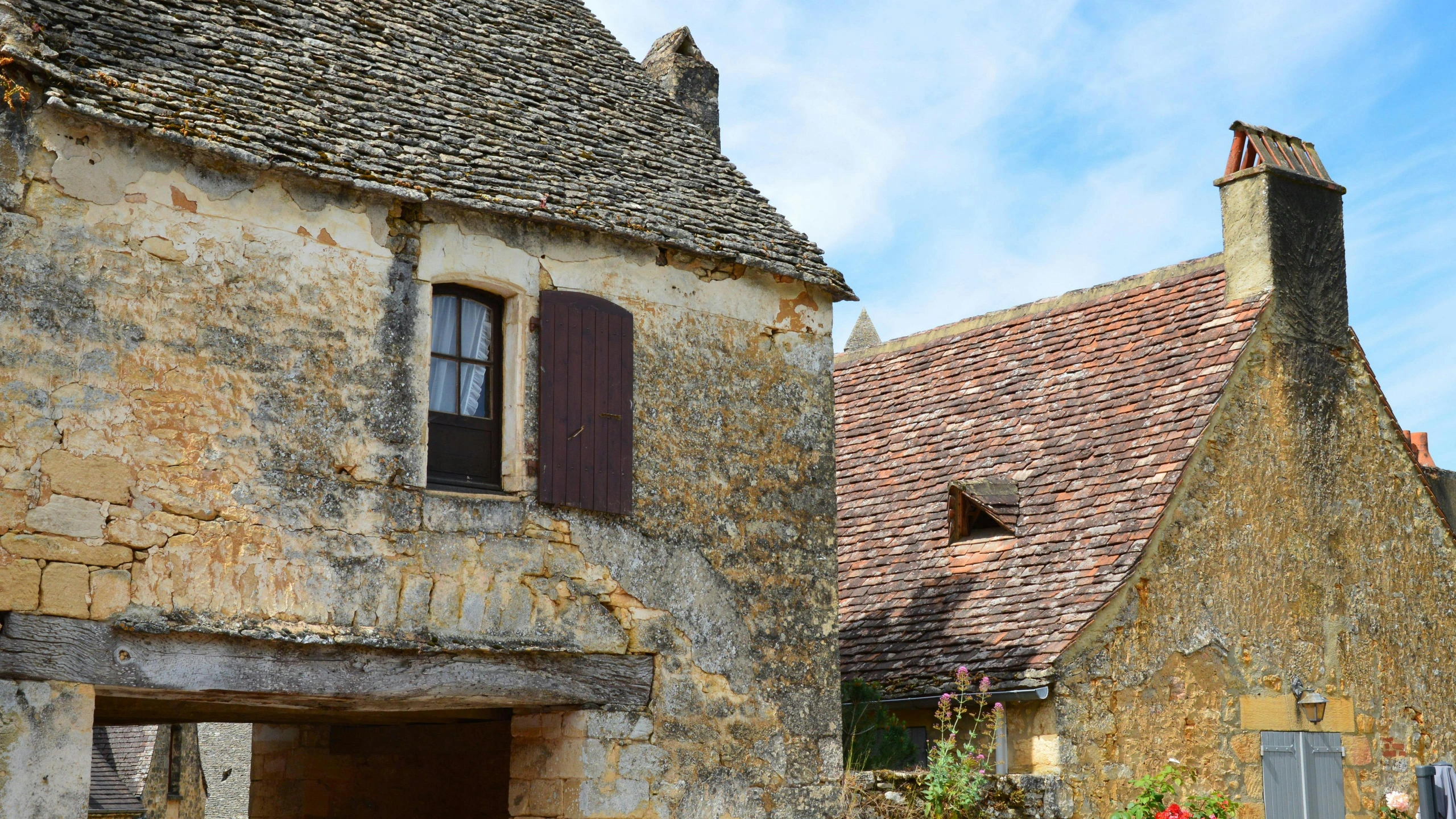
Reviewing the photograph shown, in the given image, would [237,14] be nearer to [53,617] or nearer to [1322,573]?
[53,617]

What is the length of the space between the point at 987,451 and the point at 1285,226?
3315mm

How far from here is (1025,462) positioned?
1302cm

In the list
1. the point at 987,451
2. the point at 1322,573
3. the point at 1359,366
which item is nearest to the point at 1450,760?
the point at 1322,573

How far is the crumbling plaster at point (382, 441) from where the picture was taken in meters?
7.20

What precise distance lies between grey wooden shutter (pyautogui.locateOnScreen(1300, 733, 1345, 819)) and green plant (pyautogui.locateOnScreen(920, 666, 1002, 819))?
302cm

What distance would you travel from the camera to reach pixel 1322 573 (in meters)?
12.6

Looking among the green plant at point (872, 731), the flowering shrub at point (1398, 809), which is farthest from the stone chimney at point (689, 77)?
the flowering shrub at point (1398, 809)

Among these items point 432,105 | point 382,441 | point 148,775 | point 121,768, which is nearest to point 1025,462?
point 432,105

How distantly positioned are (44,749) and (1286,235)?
1067 cm

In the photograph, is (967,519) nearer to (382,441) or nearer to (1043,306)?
(1043,306)

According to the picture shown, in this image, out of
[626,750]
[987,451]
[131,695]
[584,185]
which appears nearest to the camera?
[131,695]

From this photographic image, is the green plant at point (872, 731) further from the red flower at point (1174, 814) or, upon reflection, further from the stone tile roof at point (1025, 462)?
the red flower at point (1174, 814)

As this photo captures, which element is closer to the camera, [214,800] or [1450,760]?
[1450,760]

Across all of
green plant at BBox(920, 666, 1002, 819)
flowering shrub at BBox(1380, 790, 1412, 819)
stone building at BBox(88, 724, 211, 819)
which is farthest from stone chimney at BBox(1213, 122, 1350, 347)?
stone building at BBox(88, 724, 211, 819)
